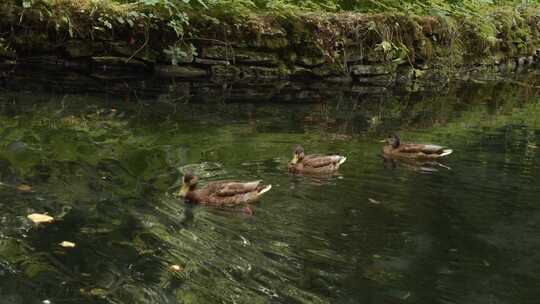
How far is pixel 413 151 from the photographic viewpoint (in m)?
9.44

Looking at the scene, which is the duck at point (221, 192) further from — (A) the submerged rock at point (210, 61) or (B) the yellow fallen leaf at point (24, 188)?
(A) the submerged rock at point (210, 61)

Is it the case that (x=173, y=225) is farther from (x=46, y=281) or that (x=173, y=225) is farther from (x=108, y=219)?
(x=46, y=281)

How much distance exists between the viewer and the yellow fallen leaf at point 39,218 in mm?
5797

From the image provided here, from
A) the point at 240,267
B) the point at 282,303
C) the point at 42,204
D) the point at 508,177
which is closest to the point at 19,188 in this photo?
the point at 42,204

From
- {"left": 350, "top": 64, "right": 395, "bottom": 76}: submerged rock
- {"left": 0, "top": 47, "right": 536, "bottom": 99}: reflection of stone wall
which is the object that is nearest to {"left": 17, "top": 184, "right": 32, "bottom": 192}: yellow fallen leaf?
{"left": 0, "top": 47, "right": 536, "bottom": 99}: reflection of stone wall

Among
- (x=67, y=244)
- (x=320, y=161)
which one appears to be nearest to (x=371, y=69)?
(x=320, y=161)

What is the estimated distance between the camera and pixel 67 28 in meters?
14.3

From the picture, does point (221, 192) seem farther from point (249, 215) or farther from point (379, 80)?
point (379, 80)

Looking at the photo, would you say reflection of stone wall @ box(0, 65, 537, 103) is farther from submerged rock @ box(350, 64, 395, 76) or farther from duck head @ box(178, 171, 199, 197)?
duck head @ box(178, 171, 199, 197)

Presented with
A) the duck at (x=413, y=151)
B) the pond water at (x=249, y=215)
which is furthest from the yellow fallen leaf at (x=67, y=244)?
the duck at (x=413, y=151)

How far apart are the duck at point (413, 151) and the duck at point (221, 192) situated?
2879 millimetres

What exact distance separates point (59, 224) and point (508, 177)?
5.26 meters

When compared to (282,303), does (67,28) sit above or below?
above

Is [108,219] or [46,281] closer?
[46,281]
